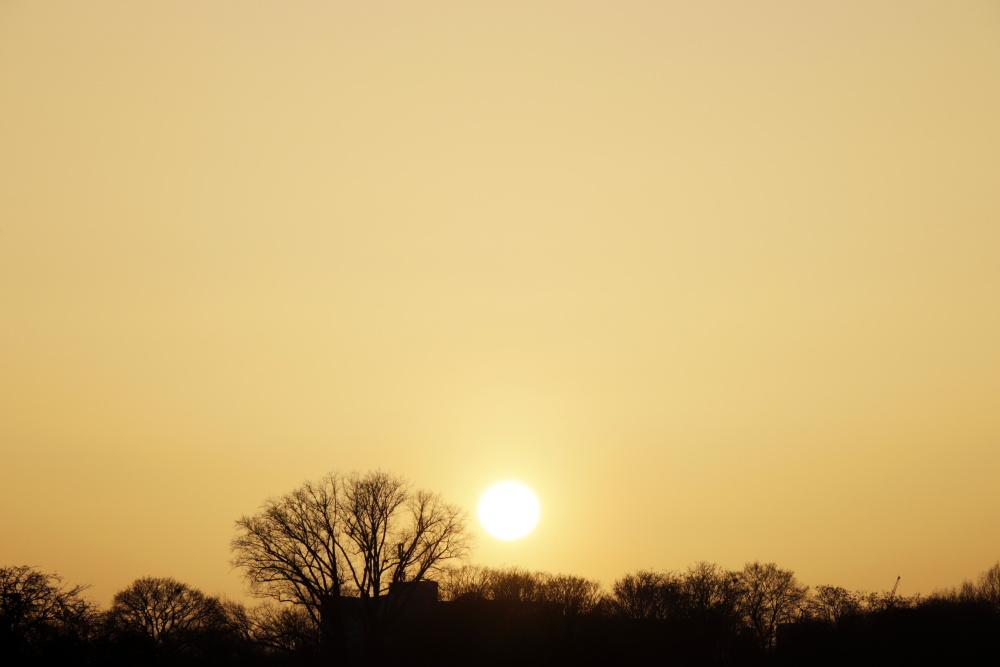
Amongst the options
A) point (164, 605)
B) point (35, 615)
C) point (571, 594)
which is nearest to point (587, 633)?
point (571, 594)

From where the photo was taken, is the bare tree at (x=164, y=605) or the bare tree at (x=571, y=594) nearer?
the bare tree at (x=571, y=594)

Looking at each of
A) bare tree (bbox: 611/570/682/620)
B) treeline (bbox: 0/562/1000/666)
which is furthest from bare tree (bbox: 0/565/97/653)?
bare tree (bbox: 611/570/682/620)

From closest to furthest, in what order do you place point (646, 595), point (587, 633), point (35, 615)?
point (35, 615) → point (587, 633) → point (646, 595)

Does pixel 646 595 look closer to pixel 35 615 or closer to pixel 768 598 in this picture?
pixel 768 598

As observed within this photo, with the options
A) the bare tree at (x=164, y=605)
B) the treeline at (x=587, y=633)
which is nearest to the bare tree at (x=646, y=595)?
the treeline at (x=587, y=633)

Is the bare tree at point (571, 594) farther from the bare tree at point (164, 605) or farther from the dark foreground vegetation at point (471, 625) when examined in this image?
the bare tree at point (164, 605)

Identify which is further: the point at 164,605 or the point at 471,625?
the point at 164,605

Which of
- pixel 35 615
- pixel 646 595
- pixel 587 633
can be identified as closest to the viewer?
pixel 35 615

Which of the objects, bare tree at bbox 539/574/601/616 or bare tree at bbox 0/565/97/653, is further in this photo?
bare tree at bbox 539/574/601/616

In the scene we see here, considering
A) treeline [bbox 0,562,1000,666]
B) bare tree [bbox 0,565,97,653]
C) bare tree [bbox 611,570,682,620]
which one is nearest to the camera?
bare tree [bbox 0,565,97,653]

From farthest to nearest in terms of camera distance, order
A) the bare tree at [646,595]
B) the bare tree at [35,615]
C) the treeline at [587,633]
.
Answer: the bare tree at [646,595]
the treeline at [587,633]
the bare tree at [35,615]

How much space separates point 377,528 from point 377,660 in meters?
9.18

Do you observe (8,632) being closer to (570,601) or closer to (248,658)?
(570,601)

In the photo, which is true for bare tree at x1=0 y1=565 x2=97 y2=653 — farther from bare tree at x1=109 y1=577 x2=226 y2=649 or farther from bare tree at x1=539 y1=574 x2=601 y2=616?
bare tree at x1=109 y1=577 x2=226 y2=649
